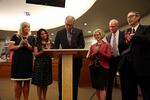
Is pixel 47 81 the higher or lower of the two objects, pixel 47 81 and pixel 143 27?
the lower

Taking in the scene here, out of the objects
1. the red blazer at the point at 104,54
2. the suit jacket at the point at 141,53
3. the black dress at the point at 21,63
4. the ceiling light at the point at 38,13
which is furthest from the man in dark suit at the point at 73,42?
the ceiling light at the point at 38,13

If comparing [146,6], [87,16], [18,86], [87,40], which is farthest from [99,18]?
[18,86]

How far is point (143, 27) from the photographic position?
3.27 m

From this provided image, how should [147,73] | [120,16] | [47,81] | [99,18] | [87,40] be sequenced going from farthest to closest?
[87,40]
[99,18]
[120,16]
[47,81]
[147,73]

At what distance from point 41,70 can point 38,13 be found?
27.0ft

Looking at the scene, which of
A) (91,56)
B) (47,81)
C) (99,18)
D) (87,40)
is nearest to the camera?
(91,56)

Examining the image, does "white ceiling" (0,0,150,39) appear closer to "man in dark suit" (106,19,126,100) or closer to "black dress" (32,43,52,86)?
"man in dark suit" (106,19,126,100)

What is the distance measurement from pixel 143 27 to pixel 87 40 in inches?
552

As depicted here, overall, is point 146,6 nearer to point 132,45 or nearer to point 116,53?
point 116,53

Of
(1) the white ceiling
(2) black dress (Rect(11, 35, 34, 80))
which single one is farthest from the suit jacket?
(1) the white ceiling

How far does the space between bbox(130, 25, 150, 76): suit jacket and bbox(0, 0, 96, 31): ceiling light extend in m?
6.28

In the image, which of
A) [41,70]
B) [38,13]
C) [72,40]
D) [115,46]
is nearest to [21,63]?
[41,70]

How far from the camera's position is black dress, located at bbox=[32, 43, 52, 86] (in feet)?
13.1

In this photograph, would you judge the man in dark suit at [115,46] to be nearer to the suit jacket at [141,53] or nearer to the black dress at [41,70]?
the suit jacket at [141,53]
